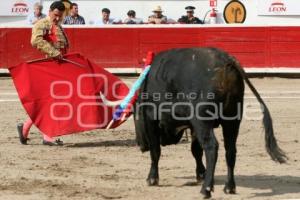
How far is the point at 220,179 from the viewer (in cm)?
649

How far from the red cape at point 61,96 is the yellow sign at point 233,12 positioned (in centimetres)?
948

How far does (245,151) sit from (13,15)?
10671 mm

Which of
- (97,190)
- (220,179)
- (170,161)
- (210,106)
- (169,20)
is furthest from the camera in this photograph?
(169,20)

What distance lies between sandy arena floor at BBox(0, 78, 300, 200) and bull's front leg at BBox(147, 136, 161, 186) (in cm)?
8

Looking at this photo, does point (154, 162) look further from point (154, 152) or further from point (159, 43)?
point (159, 43)

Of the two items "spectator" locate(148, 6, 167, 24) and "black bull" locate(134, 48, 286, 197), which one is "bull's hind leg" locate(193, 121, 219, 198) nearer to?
"black bull" locate(134, 48, 286, 197)

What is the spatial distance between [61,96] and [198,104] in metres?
2.73

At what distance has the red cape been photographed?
A: 8.05m

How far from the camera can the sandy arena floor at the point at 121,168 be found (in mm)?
5973

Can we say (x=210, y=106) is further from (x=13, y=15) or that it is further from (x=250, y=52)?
(x=13, y=15)

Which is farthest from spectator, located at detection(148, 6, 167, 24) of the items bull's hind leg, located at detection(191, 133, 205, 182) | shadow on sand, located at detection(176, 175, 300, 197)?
bull's hind leg, located at detection(191, 133, 205, 182)

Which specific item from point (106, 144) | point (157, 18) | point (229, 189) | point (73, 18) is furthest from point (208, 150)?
point (157, 18)

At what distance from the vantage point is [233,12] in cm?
1742

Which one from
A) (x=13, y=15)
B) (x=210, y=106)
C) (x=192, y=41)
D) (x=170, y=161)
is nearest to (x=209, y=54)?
(x=210, y=106)
